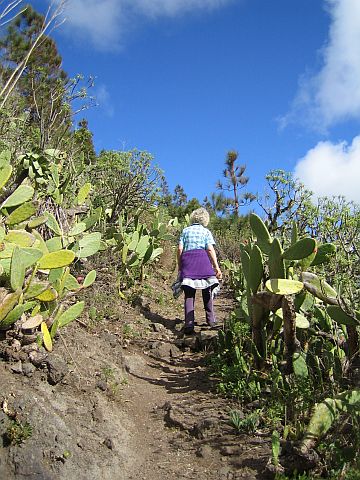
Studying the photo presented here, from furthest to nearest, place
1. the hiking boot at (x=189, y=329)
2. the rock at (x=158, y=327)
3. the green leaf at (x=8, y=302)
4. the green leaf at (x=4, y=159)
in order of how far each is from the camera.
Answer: the rock at (x=158, y=327)
the hiking boot at (x=189, y=329)
the green leaf at (x=4, y=159)
the green leaf at (x=8, y=302)

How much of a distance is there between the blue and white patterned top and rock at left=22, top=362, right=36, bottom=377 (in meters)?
2.62

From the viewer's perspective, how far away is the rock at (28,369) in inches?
116

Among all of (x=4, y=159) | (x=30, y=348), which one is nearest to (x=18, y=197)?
(x=4, y=159)

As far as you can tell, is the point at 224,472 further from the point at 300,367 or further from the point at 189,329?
the point at 189,329

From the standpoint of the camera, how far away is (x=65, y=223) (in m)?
5.20

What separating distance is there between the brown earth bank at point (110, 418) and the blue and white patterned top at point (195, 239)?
55.5 inches

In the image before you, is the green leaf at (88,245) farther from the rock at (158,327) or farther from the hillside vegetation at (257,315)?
the rock at (158,327)

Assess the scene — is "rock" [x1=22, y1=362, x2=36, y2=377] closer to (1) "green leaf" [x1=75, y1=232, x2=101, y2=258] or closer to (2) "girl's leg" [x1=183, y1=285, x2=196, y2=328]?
(1) "green leaf" [x1=75, y1=232, x2=101, y2=258]

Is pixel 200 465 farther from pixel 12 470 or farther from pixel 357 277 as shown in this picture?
pixel 357 277

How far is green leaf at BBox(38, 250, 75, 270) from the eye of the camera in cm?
341

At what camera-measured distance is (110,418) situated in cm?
306

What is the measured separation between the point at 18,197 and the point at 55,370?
142 cm

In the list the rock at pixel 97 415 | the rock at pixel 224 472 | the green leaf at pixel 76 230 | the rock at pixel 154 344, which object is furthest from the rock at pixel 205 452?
the green leaf at pixel 76 230

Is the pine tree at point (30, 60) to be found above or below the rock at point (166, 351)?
above
